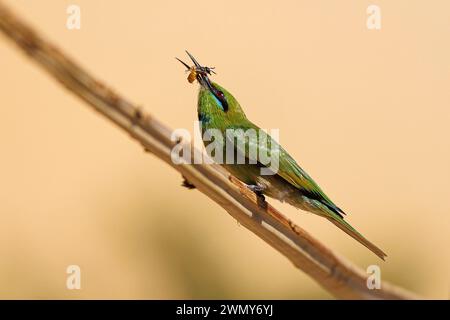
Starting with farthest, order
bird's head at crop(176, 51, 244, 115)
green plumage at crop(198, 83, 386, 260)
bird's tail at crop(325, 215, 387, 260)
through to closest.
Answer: bird's head at crop(176, 51, 244, 115), green plumage at crop(198, 83, 386, 260), bird's tail at crop(325, 215, 387, 260)

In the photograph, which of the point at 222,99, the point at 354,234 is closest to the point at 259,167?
the point at 222,99

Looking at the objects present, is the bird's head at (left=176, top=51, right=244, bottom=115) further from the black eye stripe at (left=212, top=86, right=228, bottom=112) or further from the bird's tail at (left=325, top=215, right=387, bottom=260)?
the bird's tail at (left=325, top=215, right=387, bottom=260)

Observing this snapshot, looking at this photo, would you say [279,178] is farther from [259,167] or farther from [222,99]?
[222,99]

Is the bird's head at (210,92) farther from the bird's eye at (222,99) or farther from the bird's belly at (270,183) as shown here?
the bird's belly at (270,183)

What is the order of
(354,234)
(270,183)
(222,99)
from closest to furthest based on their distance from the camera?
(354,234) → (270,183) → (222,99)

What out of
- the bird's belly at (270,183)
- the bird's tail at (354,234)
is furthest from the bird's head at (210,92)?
the bird's tail at (354,234)

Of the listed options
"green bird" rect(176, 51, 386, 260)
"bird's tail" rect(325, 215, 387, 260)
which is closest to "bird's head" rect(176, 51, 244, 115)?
"green bird" rect(176, 51, 386, 260)

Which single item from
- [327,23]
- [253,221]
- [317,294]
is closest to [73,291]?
[317,294]

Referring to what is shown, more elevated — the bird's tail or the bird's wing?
the bird's wing
